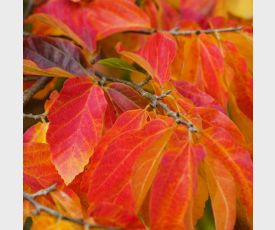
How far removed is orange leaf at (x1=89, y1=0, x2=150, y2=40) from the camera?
592 millimetres

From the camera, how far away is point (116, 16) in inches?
23.4

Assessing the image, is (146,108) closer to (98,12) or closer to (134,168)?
(134,168)

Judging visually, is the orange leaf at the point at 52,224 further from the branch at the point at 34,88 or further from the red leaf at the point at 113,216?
the branch at the point at 34,88

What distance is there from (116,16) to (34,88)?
126 mm

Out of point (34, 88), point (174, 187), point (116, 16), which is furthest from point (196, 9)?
point (174, 187)

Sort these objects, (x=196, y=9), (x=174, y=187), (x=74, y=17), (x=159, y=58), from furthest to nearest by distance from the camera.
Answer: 1. (x=196, y=9)
2. (x=74, y=17)
3. (x=159, y=58)
4. (x=174, y=187)

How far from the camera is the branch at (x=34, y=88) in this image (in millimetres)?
546

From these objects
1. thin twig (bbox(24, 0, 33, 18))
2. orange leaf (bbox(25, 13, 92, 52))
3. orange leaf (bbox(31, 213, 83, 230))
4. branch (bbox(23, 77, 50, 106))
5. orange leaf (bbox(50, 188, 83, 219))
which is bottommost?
orange leaf (bbox(31, 213, 83, 230))

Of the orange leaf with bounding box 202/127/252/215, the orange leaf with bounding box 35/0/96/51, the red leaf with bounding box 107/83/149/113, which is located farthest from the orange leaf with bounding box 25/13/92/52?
the orange leaf with bounding box 202/127/252/215

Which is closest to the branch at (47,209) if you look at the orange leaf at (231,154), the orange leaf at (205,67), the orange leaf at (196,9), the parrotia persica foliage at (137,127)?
the parrotia persica foliage at (137,127)

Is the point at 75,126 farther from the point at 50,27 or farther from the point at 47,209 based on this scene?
the point at 50,27

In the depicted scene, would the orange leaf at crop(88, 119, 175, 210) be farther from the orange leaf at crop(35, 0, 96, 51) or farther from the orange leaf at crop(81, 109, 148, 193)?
the orange leaf at crop(35, 0, 96, 51)

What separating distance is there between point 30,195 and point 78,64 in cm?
17
